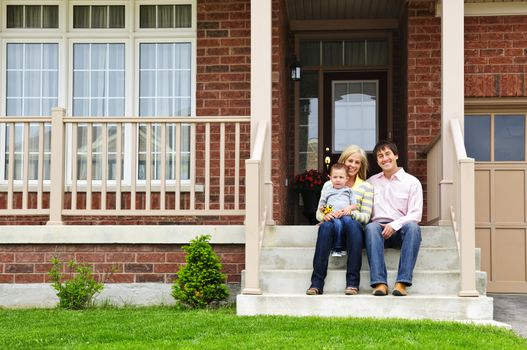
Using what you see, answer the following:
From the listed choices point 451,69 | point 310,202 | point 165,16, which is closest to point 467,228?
point 451,69

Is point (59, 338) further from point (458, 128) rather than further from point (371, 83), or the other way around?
point (371, 83)

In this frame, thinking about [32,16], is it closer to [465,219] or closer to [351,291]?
[351,291]

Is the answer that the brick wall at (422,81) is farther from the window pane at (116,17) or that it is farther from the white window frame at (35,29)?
the white window frame at (35,29)

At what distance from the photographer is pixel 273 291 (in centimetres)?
719

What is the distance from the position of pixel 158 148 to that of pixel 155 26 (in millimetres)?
1449

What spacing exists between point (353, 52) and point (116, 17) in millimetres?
3206

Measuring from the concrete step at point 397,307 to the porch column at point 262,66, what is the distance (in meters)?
1.41

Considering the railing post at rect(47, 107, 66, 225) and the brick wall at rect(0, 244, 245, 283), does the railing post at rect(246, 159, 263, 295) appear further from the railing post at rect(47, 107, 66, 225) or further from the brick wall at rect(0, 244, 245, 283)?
the railing post at rect(47, 107, 66, 225)

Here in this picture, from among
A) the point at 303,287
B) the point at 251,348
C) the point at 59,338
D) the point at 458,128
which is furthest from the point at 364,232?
the point at 59,338

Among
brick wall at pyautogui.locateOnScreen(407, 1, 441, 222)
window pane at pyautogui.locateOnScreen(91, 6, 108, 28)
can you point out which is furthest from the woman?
window pane at pyautogui.locateOnScreen(91, 6, 108, 28)

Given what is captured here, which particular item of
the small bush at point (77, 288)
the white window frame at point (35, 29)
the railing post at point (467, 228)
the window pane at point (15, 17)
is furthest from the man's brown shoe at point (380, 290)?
the window pane at point (15, 17)

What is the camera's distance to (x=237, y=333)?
5.95 m

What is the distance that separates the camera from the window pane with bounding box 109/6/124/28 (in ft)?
32.6

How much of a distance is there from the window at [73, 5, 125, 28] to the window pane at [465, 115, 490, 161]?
4.18 metres
